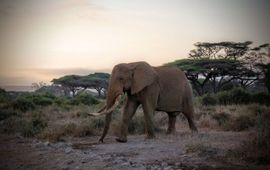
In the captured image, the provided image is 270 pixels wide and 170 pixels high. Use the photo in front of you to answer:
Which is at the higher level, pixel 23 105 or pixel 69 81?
pixel 69 81

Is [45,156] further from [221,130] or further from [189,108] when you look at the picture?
[221,130]

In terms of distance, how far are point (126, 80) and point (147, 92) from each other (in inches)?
27.9

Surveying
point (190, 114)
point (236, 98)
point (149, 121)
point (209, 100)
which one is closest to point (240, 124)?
point (190, 114)

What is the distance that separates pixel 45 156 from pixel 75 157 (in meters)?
0.97

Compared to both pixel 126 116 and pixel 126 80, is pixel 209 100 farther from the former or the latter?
pixel 126 80

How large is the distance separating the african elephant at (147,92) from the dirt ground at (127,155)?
2.76 feet

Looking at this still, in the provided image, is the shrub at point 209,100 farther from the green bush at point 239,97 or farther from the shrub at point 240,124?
the shrub at point 240,124

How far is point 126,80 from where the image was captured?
11781 mm

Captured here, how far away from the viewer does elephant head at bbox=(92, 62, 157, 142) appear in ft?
37.2

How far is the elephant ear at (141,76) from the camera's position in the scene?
11879mm

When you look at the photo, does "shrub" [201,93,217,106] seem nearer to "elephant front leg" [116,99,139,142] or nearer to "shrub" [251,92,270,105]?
"shrub" [251,92,270,105]

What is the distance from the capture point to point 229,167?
6.94 m

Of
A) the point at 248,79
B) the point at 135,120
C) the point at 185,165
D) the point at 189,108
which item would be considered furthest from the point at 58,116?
the point at 248,79

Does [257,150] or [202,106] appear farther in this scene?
[202,106]
